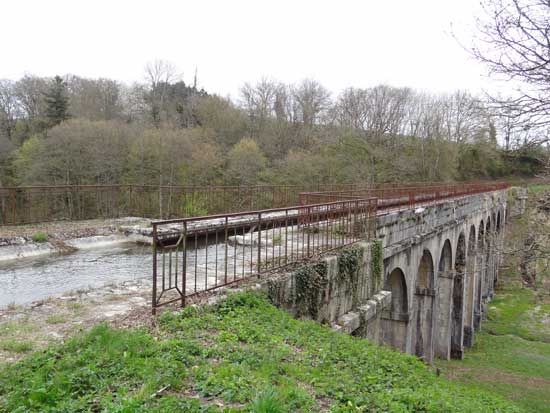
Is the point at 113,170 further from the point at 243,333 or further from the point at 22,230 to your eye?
the point at 243,333

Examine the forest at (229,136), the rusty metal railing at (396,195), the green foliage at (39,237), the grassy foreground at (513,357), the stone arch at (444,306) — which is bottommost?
the grassy foreground at (513,357)

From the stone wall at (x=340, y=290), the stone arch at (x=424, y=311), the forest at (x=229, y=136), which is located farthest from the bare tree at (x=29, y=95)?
the stone wall at (x=340, y=290)

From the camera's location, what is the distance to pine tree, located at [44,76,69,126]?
29.7 m

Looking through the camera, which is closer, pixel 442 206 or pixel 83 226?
pixel 83 226

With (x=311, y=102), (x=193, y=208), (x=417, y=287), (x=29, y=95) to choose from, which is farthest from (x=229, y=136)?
(x=417, y=287)

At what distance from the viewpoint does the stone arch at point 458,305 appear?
2040 centimetres

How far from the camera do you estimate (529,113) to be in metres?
6.96

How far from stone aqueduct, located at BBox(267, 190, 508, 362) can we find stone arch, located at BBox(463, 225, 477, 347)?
0.05 m

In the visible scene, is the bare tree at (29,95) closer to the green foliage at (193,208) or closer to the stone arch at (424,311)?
the green foliage at (193,208)

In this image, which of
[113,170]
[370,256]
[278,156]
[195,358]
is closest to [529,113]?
[370,256]

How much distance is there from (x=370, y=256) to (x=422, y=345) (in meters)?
10.7

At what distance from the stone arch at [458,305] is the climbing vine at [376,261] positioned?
13.2m

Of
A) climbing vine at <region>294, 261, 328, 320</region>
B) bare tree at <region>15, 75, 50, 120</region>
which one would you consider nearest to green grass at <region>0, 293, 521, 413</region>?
climbing vine at <region>294, 261, 328, 320</region>

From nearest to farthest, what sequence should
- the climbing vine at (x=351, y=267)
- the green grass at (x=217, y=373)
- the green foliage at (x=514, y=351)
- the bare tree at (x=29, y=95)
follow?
the green grass at (x=217, y=373)
the climbing vine at (x=351, y=267)
the green foliage at (x=514, y=351)
the bare tree at (x=29, y=95)
